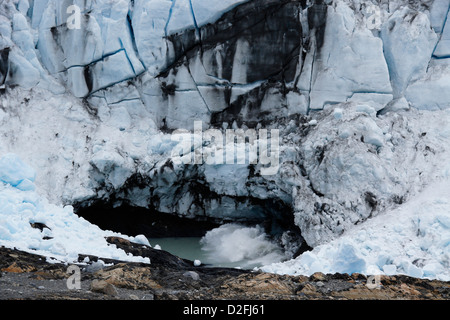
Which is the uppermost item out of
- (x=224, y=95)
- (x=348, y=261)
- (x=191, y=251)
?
(x=224, y=95)

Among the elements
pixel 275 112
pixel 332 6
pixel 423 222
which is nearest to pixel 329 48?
pixel 332 6

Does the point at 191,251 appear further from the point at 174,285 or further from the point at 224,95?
the point at 174,285

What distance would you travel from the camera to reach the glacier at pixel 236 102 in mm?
9875

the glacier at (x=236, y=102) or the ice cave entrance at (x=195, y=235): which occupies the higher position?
the glacier at (x=236, y=102)

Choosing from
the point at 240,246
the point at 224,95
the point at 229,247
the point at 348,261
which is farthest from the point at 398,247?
the point at 224,95

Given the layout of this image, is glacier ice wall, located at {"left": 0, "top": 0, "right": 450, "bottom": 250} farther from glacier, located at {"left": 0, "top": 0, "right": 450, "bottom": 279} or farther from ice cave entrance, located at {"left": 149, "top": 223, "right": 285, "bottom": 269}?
ice cave entrance, located at {"left": 149, "top": 223, "right": 285, "bottom": 269}

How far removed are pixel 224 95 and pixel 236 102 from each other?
0.33m

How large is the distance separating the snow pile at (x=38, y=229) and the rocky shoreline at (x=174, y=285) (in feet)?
2.02

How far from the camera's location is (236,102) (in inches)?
440

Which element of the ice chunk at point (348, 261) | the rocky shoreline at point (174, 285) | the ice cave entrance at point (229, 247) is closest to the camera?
the rocky shoreline at point (174, 285)

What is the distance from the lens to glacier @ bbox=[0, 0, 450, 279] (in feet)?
32.4

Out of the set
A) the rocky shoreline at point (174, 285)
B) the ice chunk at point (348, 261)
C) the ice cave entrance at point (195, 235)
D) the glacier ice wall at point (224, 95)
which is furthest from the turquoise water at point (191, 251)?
the rocky shoreline at point (174, 285)

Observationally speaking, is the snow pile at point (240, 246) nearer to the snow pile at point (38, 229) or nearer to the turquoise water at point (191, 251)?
the turquoise water at point (191, 251)

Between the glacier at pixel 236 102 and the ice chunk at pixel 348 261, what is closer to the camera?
the ice chunk at pixel 348 261
